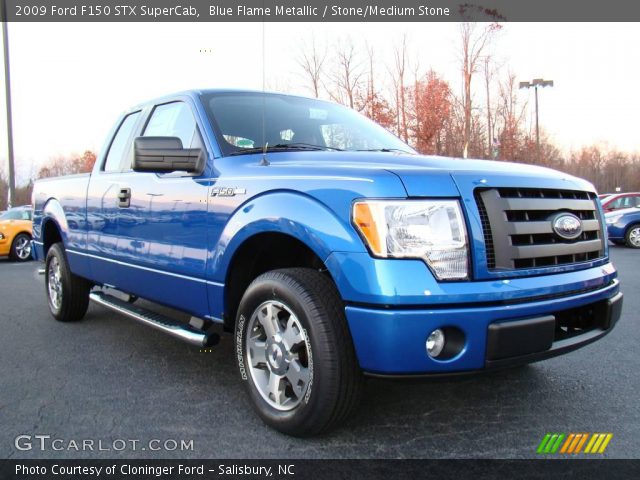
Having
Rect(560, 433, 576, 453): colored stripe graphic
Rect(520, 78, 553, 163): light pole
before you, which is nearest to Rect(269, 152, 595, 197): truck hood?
Rect(560, 433, 576, 453): colored stripe graphic

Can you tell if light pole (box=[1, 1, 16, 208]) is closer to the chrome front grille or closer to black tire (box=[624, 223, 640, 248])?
black tire (box=[624, 223, 640, 248])

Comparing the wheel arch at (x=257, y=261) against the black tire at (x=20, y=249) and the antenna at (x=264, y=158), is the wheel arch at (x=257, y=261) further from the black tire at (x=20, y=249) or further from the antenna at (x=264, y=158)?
the black tire at (x=20, y=249)

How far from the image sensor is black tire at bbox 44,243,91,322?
4.95m

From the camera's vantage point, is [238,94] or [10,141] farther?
[10,141]

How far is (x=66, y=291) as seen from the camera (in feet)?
16.3

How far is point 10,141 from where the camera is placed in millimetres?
17984

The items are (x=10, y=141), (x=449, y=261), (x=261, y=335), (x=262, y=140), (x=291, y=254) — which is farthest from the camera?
(x=10, y=141)

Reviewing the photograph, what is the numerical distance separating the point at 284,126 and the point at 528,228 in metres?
1.78

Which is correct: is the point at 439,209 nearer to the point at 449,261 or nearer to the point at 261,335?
the point at 449,261

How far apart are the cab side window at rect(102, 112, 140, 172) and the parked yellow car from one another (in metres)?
9.46

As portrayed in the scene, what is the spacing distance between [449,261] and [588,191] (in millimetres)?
1169

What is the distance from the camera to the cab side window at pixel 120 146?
439 cm
